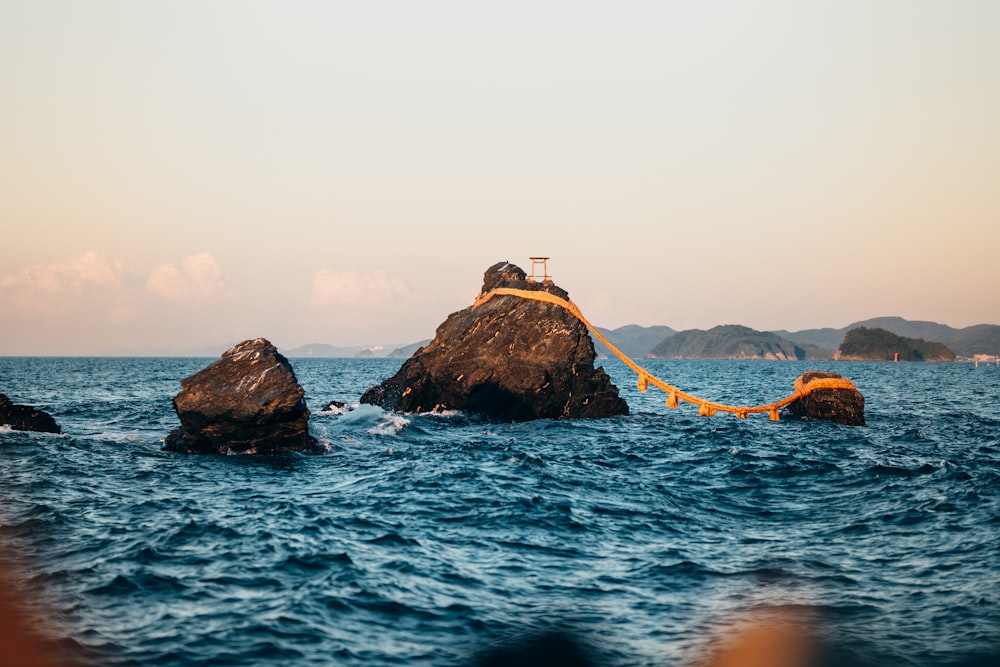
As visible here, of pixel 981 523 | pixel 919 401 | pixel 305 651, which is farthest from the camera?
pixel 919 401

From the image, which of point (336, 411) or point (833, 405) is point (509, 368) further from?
point (833, 405)

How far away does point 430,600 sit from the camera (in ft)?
35.0

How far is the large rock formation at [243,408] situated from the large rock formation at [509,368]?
9.75m

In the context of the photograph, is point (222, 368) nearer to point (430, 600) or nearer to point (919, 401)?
point (430, 600)

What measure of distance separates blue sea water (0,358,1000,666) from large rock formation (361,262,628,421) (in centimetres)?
675

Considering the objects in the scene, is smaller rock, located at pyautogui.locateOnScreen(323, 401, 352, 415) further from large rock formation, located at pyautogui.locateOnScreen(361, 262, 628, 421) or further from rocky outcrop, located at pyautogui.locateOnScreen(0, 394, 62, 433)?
rocky outcrop, located at pyautogui.locateOnScreen(0, 394, 62, 433)

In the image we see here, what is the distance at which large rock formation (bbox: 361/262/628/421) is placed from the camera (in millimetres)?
32094

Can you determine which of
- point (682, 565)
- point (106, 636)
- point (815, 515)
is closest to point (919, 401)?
point (815, 515)

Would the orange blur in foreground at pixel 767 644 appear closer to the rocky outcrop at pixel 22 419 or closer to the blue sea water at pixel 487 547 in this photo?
the blue sea water at pixel 487 547

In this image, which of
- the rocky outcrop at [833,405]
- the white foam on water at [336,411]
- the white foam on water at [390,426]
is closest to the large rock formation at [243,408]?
the white foam on water at [390,426]

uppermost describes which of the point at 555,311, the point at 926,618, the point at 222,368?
the point at 555,311

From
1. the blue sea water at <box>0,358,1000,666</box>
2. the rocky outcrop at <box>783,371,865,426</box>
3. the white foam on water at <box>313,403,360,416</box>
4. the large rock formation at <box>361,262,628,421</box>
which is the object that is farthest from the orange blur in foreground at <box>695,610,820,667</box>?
the white foam on water at <box>313,403,360,416</box>

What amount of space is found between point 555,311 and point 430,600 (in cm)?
2322

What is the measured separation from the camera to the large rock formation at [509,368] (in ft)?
105
